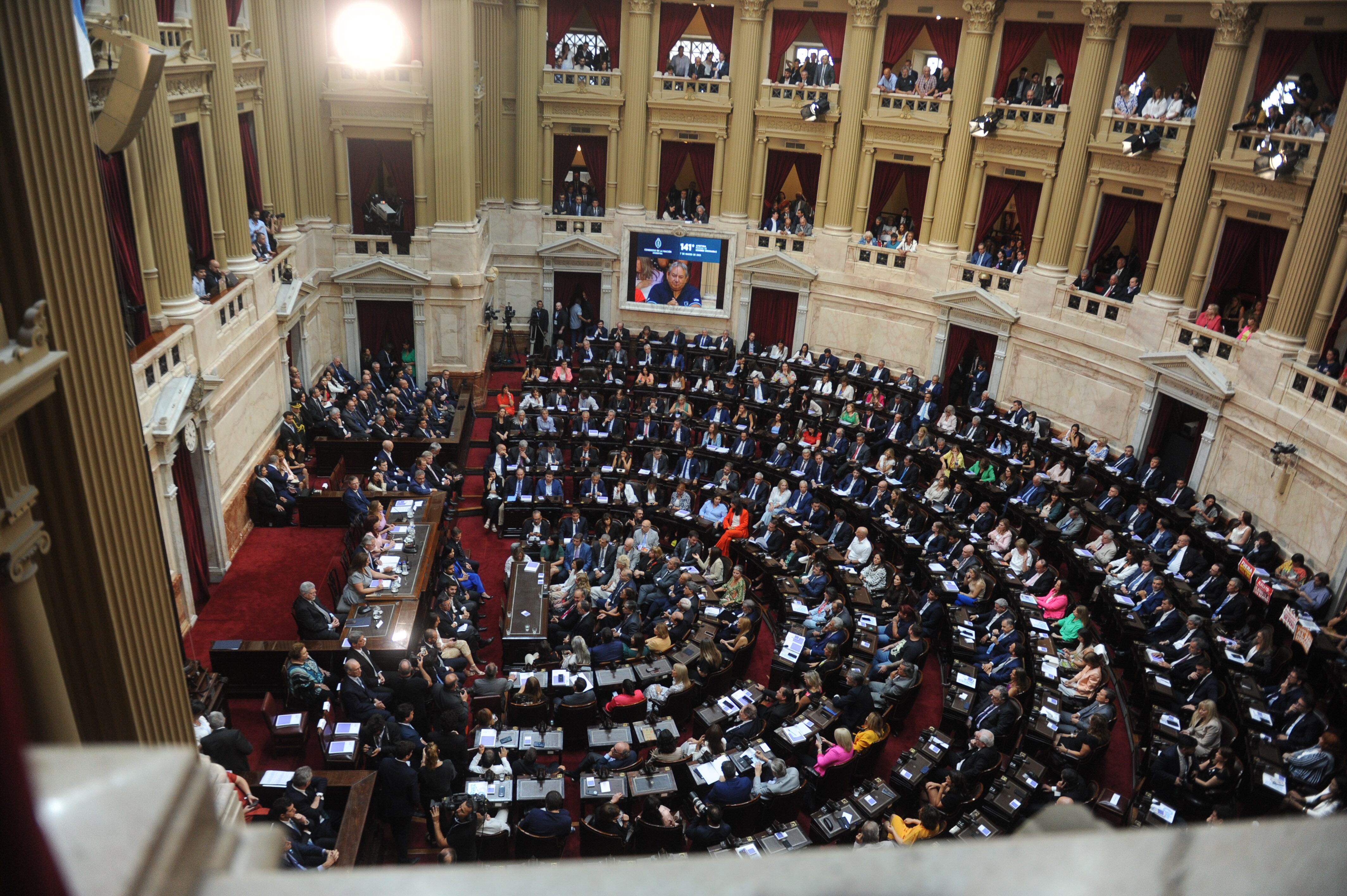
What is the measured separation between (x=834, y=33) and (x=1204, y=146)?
32.4 ft

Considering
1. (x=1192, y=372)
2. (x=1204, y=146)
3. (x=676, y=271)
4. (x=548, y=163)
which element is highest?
(x=1204, y=146)

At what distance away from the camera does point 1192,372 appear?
57.7 ft

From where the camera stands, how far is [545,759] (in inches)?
452

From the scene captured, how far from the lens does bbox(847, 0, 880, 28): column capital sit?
2289 centimetres

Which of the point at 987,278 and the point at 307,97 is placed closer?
the point at 307,97

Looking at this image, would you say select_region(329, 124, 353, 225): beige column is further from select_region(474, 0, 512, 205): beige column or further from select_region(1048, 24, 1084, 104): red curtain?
select_region(1048, 24, 1084, 104): red curtain

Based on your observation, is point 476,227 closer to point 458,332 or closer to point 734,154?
point 458,332

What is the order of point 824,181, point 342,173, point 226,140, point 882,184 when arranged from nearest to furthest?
point 226,140
point 342,173
point 882,184
point 824,181

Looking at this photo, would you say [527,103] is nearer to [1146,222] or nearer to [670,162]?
[670,162]

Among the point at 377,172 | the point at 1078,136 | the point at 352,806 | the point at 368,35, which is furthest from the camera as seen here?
the point at 377,172

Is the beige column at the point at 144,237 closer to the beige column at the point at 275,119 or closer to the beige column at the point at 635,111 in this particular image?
the beige column at the point at 275,119

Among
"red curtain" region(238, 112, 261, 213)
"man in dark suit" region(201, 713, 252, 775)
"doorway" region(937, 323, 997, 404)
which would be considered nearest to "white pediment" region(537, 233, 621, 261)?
"red curtain" region(238, 112, 261, 213)

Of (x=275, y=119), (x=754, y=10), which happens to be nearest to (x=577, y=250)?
(x=754, y=10)

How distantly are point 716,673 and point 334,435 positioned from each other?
10.1 metres
